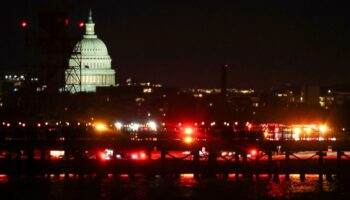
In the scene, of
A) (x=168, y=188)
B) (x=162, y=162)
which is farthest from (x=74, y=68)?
(x=168, y=188)

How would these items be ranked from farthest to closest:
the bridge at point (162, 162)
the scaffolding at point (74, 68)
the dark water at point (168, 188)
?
the scaffolding at point (74, 68), the bridge at point (162, 162), the dark water at point (168, 188)

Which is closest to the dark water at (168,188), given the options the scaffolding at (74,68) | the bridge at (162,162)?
the bridge at (162,162)

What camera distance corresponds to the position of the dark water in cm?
6300

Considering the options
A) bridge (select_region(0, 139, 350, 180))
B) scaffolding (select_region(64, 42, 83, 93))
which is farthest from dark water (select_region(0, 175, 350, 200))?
scaffolding (select_region(64, 42, 83, 93))

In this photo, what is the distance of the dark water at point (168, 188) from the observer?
6300 cm

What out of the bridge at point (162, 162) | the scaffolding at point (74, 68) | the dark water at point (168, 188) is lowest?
the dark water at point (168, 188)

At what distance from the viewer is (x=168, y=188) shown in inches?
2603

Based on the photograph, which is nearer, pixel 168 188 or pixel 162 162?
pixel 168 188

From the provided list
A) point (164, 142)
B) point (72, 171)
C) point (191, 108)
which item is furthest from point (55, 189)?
point (191, 108)

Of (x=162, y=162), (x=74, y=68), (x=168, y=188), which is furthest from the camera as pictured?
(x=74, y=68)

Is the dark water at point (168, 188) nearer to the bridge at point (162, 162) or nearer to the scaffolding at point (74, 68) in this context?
the bridge at point (162, 162)

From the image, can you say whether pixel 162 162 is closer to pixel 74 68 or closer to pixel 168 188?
pixel 168 188

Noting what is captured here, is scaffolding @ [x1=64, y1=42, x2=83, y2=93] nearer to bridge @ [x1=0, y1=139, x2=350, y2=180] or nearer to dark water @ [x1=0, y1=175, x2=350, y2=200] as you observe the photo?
bridge @ [x1=0, y1=139, x2=350, y2=180]

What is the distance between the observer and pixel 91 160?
72.1 meters
